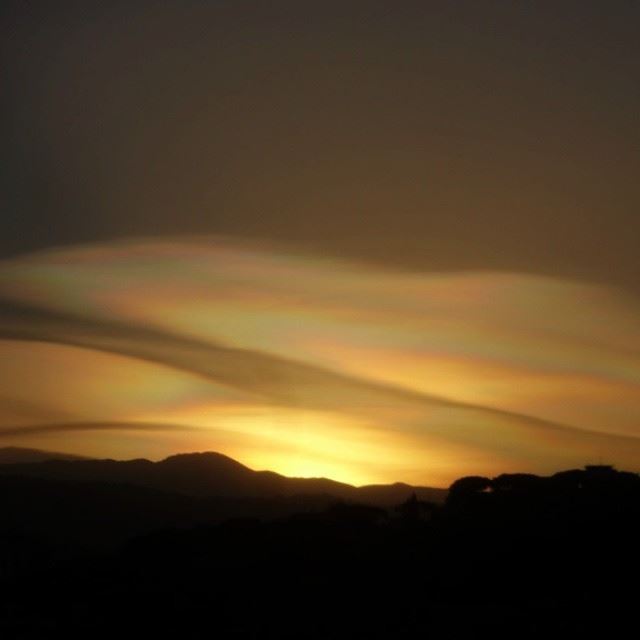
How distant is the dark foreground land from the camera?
4706cm

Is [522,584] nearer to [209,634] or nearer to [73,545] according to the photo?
[209,634]

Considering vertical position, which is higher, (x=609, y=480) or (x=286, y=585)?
(x=609, y=480)

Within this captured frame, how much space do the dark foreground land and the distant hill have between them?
8192 cm

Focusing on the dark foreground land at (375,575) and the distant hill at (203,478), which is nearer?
the dark foreground land at (375,575)

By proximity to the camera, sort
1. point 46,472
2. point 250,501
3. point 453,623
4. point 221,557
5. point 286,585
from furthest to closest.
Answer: point 46,472, point 250,501, point 221,557, point 286,585, point 453,623

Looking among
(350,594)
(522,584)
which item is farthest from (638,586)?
(350,594)

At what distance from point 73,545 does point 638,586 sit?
49.4m

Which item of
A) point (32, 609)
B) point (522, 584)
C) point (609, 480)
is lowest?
point (32, 609)

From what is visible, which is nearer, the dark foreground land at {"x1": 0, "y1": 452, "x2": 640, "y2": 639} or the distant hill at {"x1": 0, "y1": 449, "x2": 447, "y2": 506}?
the dark foreground land at {"x1": 0, "y1": 452, "x2": 640, "y2": 639}

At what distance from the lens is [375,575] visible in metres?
54.8

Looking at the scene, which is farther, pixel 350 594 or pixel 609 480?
pixel 609 480

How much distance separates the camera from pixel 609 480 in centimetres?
7175

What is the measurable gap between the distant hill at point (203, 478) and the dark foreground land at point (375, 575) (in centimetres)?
8192

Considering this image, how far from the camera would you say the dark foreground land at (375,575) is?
4706 cm
